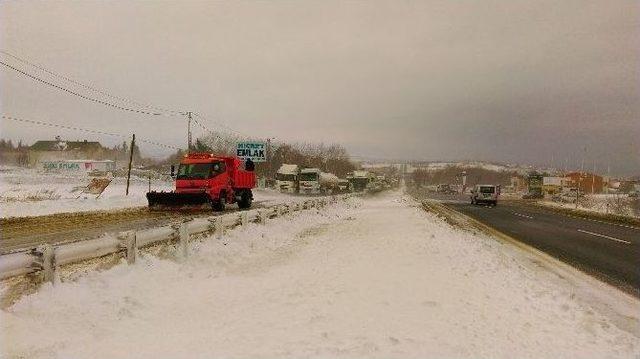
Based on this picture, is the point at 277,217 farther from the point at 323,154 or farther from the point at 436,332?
the point at 323,154

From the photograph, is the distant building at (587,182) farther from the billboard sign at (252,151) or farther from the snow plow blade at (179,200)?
the snow plow blade at (179,200)

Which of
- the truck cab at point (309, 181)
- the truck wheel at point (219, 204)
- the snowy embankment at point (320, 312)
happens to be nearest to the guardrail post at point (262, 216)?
the snowy embankment at point (320, 312)

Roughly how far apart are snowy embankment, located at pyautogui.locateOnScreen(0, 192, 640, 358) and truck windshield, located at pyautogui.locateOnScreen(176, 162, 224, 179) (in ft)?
40.0

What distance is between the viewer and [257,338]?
18.2 feet

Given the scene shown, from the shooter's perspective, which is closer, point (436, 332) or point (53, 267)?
point (436, 332)

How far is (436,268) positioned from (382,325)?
4174mm

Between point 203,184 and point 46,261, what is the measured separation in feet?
51.7

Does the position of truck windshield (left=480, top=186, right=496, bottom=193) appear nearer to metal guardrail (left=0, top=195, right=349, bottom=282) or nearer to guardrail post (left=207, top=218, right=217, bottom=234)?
metal guardrail (left=0, top=195, right=349, bottom=282)

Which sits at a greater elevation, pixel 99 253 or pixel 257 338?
pixel 99 253

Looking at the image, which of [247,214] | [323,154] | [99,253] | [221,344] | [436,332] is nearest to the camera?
[221,344]

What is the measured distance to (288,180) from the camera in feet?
217

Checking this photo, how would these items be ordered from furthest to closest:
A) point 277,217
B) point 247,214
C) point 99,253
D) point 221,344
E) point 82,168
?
point 82,168, point 277,217, point 247,214, point 99,253, point 221,344

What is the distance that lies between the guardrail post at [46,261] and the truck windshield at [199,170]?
15987mm

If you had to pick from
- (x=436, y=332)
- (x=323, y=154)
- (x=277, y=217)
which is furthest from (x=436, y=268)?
(x=323, y=154)
